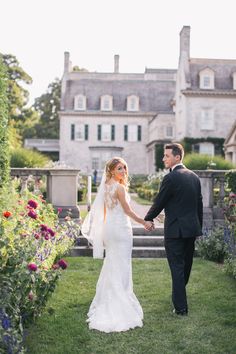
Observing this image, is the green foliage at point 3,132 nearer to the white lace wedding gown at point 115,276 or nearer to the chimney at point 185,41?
the white lace wedding gown at point 115,276

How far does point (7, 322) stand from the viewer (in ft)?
12.0

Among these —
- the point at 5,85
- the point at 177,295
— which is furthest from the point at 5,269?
the point at 5,85

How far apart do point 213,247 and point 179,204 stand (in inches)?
133

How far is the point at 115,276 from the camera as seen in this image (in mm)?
5676

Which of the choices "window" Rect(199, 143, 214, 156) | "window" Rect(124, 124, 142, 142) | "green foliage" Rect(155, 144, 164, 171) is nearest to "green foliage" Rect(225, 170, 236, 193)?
"window" Rect(199, 143, 214, 156)

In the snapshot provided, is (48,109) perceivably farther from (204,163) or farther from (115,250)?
(115,250)

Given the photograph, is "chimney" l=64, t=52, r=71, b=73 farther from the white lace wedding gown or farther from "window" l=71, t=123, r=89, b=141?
the white lace wedding gown

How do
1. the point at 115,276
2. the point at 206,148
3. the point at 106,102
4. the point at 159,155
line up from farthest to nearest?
the point at 106,102 < the point at 159,155 < the point at 206,148 < the point at 115,276

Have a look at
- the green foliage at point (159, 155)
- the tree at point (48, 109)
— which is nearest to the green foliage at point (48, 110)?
the tree at point (48, 109)

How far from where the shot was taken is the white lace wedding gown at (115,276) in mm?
5484

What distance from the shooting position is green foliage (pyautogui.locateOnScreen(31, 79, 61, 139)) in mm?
61281

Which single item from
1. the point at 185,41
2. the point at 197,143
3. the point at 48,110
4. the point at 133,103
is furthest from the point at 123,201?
the point at 48,110

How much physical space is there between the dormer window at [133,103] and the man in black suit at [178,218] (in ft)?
147

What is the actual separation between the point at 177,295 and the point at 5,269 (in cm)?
226
